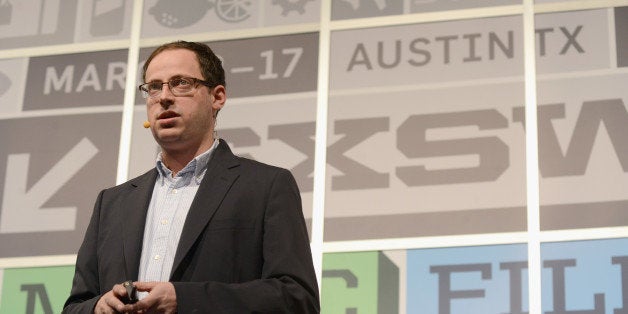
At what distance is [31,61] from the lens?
5.04 metres

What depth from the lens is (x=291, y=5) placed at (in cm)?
484

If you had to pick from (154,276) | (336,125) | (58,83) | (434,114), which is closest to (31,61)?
(58,83)

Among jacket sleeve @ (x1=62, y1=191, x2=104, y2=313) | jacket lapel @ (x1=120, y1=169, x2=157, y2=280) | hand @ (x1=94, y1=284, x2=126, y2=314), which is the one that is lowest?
hand @ (x1=94, y1=284, x2=126, y2=314)

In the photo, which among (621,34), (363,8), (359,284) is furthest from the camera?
(363,8)

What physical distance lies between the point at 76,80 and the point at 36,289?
0.89 m

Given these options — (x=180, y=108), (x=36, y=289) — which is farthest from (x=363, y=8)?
(x=180, y=108)

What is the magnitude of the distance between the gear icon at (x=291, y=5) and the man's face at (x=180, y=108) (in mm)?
2125

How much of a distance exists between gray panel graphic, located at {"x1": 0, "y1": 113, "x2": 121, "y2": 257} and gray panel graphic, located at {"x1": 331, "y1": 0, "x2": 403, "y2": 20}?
0.97m

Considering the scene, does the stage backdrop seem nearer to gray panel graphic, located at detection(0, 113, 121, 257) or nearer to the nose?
gray panel graphic, located at detection(0, 113, 121, 257)

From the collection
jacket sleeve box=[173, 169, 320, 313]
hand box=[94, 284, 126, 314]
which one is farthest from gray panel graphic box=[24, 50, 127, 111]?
hand box=[94, 284, 126, 314]

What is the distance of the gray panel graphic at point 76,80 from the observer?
16.1ft

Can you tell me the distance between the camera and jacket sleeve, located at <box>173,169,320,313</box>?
233 centimetres

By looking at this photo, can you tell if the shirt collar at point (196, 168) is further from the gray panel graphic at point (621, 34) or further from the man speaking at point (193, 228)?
the gray panel graphic at point (621, 34)

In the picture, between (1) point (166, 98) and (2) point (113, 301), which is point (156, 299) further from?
(1) point (166, 98)
